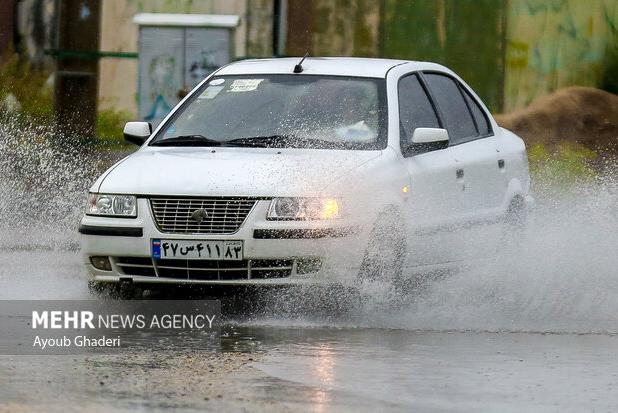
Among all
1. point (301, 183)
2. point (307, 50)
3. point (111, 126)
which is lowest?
point (111, 126)

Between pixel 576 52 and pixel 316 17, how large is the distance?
11.6ft

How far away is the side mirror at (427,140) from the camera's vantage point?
11250 mm

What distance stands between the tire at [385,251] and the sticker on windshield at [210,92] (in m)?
1.85

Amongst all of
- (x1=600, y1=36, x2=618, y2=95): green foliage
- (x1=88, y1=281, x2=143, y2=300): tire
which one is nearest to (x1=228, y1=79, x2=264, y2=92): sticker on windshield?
(x1=88, y1=281, x2=143, y2=300): tire

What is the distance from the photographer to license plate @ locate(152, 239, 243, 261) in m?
10.2

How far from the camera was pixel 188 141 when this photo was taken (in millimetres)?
11367

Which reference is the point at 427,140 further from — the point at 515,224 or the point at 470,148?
the point at 515,224

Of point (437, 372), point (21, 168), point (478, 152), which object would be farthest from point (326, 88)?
point (21, 168)

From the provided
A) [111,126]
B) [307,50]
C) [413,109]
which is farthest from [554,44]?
[413,109]

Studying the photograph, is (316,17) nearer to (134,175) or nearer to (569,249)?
(569,249)

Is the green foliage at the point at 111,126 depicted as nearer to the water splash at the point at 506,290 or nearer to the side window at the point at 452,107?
the water splash at the point at 506,290

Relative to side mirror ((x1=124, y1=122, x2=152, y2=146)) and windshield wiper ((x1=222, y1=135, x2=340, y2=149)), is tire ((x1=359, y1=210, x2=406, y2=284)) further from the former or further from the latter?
side mirror ((x1=124, y1=122, x2=152, y2=146))

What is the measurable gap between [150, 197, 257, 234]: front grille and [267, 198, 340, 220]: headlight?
0.44 ft

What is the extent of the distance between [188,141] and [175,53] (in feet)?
41.9
